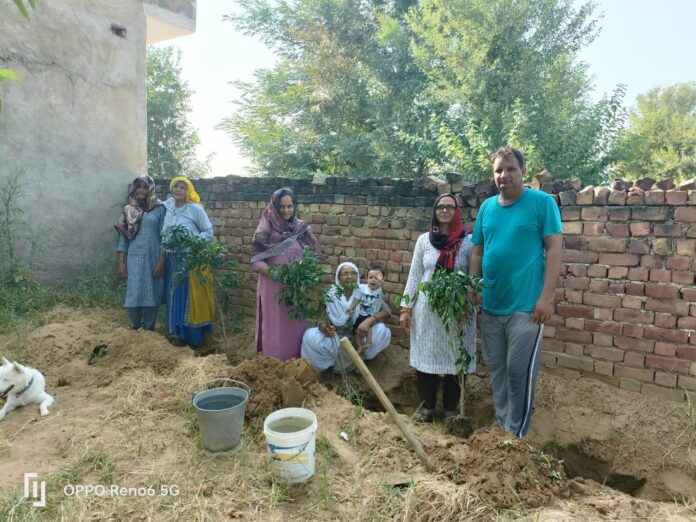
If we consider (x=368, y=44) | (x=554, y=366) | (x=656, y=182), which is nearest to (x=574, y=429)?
(x=554, y=366)

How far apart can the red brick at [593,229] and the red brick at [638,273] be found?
1.06ft

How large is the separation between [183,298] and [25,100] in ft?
10.0

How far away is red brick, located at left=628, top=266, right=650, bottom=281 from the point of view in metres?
3.07

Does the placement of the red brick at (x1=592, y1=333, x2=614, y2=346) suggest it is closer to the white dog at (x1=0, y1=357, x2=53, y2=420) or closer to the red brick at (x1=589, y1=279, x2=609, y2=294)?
the red brick at (x1=589, y1=279, x2=609, y2=294)

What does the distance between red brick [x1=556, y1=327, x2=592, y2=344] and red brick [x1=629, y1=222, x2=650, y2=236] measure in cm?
78

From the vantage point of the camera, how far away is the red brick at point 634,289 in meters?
3.09

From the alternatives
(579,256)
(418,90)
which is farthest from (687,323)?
(418,90)

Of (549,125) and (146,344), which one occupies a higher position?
(549,125)

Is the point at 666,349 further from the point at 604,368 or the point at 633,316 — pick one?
the point at 604,368

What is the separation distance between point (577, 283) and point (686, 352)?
30.5 inches

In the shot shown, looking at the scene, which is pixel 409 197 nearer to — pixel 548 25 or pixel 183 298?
pixel 183 298

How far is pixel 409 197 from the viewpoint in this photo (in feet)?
13.6

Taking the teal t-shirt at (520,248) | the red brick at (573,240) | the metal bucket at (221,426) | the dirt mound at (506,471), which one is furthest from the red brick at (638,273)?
the metal bucket at (221,426)

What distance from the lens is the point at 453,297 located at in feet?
9.55
